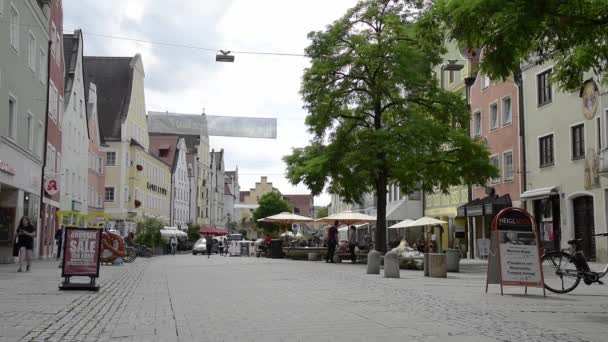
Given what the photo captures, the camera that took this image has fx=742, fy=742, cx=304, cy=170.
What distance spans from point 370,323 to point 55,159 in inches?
1351

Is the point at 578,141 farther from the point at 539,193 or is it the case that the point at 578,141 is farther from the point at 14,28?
the point at 14,28

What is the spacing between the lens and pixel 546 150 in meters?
35.4

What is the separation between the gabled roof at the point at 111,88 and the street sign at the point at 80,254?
186 ft

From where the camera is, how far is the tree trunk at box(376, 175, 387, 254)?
3238 cm

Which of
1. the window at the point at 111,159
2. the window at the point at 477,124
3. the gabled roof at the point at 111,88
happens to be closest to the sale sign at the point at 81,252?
the window at the point at 477,124

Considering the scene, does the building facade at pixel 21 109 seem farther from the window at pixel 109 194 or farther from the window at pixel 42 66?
the window at pixel 109 194

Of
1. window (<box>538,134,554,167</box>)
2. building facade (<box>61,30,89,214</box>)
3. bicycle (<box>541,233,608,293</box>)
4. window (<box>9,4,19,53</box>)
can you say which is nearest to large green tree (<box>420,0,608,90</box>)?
bicycle (<box>541,233,608,293</box>)

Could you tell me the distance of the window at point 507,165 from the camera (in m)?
39.6

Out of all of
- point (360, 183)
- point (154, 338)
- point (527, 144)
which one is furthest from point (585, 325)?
point (527, 144)

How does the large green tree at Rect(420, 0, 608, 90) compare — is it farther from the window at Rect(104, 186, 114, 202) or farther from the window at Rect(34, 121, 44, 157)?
the window at Rect(104, 186, 114, 202)

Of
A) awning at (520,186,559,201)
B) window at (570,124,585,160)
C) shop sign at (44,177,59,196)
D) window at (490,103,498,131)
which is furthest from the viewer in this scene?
window at (490,103,498,131)

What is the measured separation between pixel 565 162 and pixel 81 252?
24.2 meters

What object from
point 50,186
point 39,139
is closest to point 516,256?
point 39,139

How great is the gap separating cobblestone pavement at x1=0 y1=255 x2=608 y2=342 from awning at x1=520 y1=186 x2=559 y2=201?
1791cm
